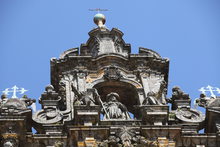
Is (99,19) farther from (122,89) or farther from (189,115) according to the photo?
(189,115)

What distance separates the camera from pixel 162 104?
27.0m

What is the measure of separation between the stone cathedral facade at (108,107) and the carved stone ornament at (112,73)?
44 mm

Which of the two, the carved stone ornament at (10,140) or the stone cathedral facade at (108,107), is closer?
the carved stone ornament at (10,140)

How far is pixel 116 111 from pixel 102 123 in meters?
1.60

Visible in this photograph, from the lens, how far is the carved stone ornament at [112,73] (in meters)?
29.9

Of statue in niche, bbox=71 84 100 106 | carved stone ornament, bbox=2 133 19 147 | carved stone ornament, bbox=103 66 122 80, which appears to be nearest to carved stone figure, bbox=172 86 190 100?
carved stone ornament, bbox=103 66 122 80

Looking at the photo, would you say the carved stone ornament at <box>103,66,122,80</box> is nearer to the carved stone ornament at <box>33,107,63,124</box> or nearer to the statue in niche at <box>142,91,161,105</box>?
the statue in niche at <box>142,91,161,105</box>

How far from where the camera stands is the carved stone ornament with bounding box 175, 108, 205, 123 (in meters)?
26.8

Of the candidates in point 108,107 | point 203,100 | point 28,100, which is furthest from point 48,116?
point 203,100

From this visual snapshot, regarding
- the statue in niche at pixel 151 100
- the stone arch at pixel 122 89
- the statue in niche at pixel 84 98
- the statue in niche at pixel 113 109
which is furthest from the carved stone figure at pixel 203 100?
the statue in niche at pixel 84 98

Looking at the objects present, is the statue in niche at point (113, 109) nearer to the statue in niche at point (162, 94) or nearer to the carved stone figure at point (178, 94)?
the statue in niche at point (162, 94)

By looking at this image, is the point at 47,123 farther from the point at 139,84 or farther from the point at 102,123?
the point at 139,84

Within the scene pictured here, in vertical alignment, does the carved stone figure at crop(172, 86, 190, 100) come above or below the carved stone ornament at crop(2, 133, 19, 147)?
above

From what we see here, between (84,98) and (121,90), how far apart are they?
4358 millimetres
